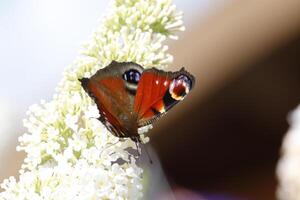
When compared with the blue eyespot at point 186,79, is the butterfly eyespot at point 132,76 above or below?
above

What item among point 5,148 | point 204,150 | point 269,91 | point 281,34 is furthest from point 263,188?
point 5,148

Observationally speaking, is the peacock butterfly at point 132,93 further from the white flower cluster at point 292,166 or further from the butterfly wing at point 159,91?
the white flower cluster at point 292,166

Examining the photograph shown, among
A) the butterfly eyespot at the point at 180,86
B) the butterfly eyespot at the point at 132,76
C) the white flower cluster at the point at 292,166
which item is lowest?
the butterfly eyespot at the point at 180,86

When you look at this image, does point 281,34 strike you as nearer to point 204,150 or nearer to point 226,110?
point 226,110

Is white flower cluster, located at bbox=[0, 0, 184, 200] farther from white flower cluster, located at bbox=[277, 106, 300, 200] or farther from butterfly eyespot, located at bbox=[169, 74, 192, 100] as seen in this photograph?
white flower cluster, located at bbox=[277, 106, 300, 200]

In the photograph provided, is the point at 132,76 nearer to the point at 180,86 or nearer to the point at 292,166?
the point at 180,86

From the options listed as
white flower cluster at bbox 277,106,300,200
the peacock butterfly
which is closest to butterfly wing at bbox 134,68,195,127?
the peacock butterfly

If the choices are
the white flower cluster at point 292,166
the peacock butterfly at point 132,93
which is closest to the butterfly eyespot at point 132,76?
the peacock butterfly at point 132,93

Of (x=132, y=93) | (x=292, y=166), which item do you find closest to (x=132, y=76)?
(x=132, y=93)

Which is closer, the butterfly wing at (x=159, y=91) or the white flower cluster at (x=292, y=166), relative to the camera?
the butterfly wing at (x=159, y=91)
